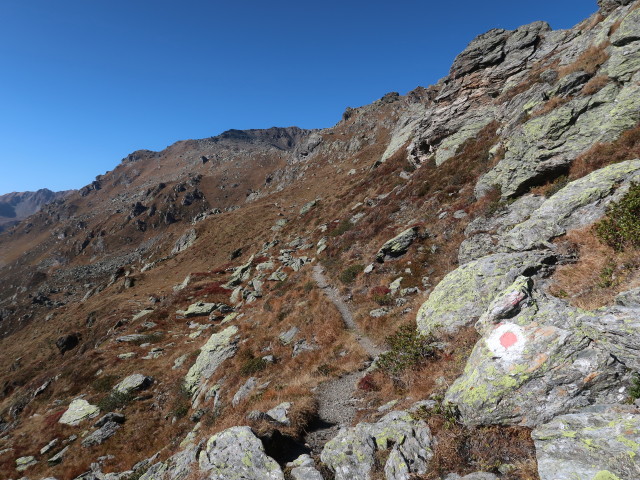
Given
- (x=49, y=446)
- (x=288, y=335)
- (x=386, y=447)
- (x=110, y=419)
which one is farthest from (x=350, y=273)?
(x=49, y=446)

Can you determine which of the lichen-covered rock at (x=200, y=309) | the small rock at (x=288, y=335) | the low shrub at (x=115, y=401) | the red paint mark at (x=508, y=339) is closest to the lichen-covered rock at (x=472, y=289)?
the red paint mark at (x=508, y=339)

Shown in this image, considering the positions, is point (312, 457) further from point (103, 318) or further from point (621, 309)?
point (103, 318)

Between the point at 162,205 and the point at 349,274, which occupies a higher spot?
A: the point at 162,205

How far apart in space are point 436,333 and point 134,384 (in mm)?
26583

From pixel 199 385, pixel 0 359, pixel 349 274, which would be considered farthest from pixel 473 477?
pixel 0 359

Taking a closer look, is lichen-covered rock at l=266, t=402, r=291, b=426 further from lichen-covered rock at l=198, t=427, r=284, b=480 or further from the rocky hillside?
lichen-covered rock at l=198, t=427, r=284, b=480

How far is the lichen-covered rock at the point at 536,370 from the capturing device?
5793 mm

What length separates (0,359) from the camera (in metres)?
58.7

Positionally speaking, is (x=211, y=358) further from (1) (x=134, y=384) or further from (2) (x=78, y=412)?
(2) (x=78, y=412)

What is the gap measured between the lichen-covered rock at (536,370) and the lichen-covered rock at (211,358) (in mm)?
19256

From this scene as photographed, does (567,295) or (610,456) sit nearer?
(610,456)

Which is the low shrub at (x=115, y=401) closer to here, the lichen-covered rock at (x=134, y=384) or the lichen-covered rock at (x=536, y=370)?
the lichen-covered rock at (x=134, y=384)

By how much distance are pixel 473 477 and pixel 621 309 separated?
477 cm

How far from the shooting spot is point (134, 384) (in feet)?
85.3
